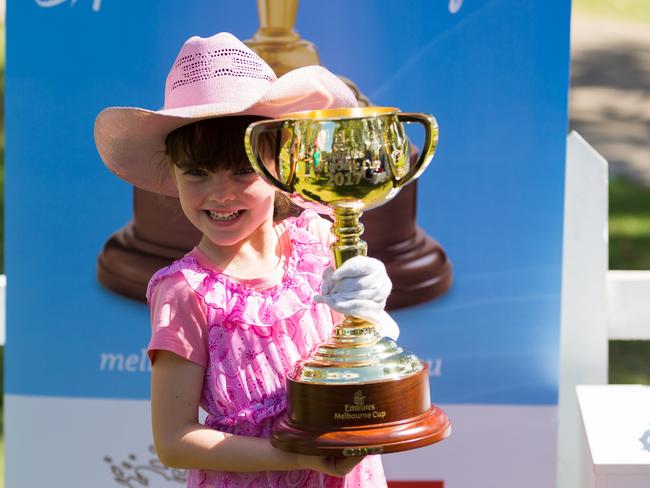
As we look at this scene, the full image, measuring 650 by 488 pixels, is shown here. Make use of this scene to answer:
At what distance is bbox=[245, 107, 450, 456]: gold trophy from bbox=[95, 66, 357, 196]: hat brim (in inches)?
4.0

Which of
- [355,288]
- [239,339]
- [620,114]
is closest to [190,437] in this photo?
[239,339]

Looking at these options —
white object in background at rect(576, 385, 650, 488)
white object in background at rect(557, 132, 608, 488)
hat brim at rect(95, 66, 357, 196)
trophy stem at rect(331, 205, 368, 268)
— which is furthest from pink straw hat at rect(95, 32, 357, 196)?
white object in background at rect(557, 132, 608, 488)

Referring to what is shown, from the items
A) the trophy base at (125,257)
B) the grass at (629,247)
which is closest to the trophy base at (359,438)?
the trophy base at (125,257)

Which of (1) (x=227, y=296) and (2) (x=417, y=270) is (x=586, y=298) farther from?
(1) (x=227, y=296)

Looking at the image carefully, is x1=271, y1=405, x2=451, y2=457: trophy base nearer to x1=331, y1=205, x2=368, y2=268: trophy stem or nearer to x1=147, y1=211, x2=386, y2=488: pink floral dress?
x1=147, y1=211, x2=386, y2=488: pink floral dress

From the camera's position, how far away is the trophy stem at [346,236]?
204 centimetres

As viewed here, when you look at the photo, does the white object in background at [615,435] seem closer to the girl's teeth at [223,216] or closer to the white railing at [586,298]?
the white railing at [586,298]

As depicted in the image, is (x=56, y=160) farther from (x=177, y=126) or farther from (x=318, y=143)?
(x=318, y=143)

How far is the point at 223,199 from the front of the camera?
212 centimetres

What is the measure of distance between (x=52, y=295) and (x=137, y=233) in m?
0.29

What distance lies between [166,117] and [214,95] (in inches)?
3.7

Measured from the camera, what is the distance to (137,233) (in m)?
3.27

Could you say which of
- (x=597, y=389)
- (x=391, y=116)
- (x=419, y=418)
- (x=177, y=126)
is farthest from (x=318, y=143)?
(x=597, y=389)

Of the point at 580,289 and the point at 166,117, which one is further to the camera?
the point at 580,289
